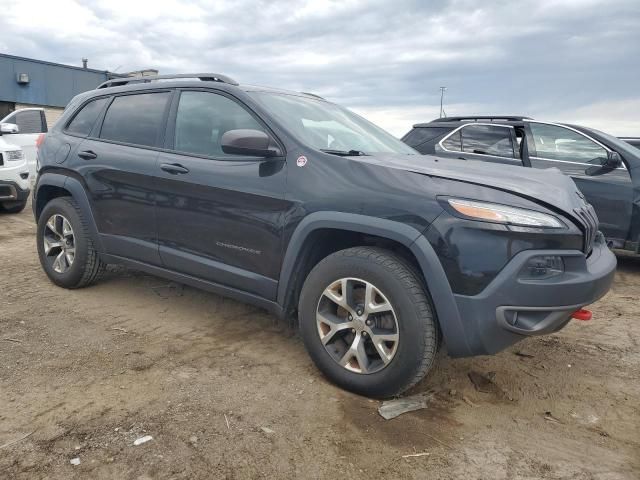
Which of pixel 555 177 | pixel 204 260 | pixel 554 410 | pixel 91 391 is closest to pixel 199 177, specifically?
pixel 204 260

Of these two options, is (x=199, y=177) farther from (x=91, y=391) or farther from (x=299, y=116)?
(x=91, y=391)

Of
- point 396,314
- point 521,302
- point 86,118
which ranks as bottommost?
point 396,314

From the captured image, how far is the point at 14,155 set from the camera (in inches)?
326

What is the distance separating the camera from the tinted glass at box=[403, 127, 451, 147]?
6891 mm

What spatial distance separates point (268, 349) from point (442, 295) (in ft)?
4.50

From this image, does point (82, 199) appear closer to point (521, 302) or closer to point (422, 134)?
point (521, 302)

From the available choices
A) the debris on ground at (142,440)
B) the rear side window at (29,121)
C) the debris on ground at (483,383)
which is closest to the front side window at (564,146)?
the debris on ground at (483,383)

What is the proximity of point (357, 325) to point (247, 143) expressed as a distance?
1.19 meters

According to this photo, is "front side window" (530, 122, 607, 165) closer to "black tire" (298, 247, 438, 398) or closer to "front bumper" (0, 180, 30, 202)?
"black tire" (298, 247, 438, 398)

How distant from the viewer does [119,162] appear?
12.7ft

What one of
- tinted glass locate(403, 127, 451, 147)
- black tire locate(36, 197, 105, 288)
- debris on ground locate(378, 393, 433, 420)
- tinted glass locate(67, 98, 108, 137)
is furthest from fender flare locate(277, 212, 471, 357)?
tinted glass locate(403, 127, 451, 147)

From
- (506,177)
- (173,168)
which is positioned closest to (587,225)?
(506,177)

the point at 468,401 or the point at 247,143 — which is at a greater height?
the point at 247,143

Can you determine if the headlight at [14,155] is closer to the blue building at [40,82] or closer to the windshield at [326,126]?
the windshield at [326,126]
